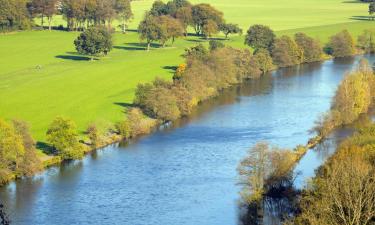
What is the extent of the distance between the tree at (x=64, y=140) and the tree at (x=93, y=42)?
38.1 metres

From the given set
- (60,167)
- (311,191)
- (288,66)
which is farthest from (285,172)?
(288,66)

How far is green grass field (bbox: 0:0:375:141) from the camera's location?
70.4m

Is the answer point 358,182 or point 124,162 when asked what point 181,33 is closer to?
point 124,162

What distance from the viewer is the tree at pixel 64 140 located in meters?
57.6

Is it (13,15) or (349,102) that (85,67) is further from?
(349,102)

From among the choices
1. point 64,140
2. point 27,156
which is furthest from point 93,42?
point 27,156

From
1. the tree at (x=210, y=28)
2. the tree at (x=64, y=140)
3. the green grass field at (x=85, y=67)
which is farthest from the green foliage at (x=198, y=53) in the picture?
the tree at (x=64, y=140)

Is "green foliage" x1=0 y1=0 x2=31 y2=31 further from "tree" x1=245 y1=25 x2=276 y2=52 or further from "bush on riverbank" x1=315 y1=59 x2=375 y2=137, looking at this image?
"bush on riverbank" x1=315 y1=59 x2=375 y2=137

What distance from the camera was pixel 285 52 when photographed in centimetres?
9988

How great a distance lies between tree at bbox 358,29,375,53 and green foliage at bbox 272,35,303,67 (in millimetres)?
14318

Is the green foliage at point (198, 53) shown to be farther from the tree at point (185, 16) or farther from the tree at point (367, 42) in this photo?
the tree at point (367, 42)

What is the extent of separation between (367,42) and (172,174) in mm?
64846

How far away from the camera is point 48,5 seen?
120 m

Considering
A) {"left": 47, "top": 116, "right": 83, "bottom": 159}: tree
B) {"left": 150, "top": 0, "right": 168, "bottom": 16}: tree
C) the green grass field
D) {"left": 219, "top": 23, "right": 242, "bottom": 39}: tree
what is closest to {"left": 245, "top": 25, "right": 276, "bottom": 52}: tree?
the green grass field
